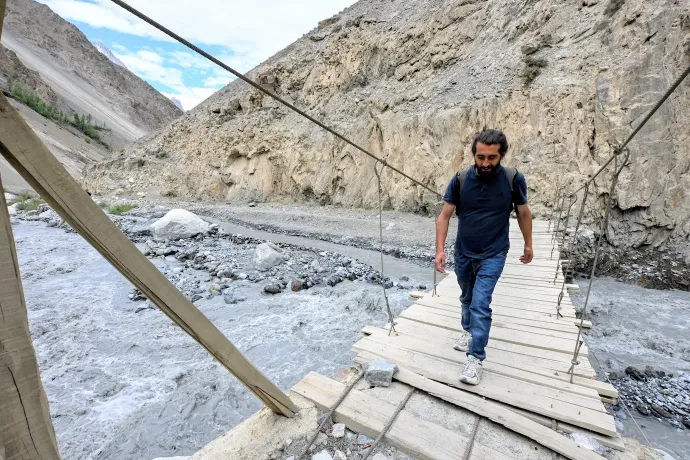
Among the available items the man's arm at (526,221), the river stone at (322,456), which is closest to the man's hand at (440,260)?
the man's arm at (526,221)

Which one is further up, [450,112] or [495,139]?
[450,112]

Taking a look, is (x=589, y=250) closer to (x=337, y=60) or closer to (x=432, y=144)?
(x=432, y=144)

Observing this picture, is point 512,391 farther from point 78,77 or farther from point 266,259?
point 78,77

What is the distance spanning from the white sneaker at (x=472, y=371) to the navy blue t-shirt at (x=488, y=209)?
665 mm

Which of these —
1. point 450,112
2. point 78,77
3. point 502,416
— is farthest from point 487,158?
point 78,77

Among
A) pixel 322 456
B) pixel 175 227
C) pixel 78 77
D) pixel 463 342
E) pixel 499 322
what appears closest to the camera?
pixel 322 456

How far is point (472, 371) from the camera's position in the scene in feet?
6.73

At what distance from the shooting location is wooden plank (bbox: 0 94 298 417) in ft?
2.74

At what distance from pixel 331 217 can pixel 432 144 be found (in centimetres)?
475

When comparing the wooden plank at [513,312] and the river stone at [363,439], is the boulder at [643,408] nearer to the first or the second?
the wooden plank at [513,312]

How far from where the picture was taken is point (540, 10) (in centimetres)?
1148

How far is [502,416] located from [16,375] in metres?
1.95

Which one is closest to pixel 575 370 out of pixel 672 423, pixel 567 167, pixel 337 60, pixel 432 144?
pixel 672 423

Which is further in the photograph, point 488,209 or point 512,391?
point 488,209
